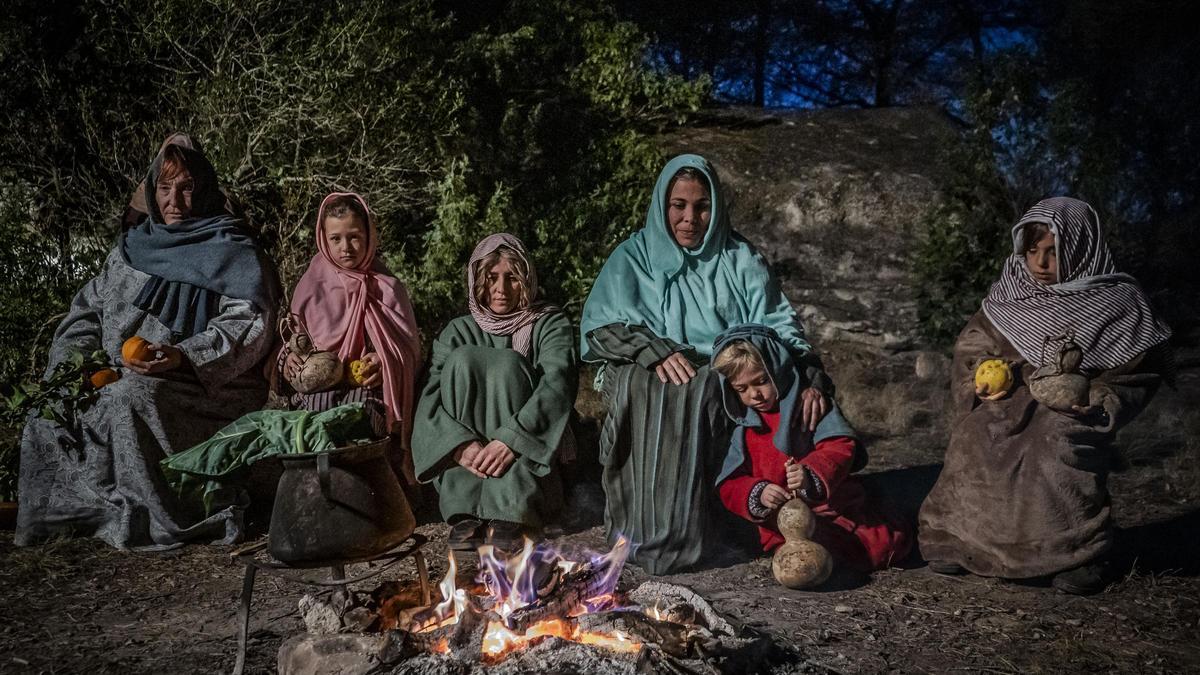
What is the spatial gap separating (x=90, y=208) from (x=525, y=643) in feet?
18.2

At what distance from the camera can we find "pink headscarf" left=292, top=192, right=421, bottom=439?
4.87m

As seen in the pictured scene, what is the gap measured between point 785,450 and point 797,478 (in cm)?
19

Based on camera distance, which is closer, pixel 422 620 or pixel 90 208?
pixel 422 620

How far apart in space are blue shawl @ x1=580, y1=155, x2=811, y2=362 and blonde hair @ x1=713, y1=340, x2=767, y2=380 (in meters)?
0.29

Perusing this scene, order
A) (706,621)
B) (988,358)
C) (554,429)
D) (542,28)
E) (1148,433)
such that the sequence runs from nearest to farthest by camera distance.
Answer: (706,621)
(988,358)
(554,429)
(1148,433)
(542,28)

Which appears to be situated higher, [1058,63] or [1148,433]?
[1058,63]

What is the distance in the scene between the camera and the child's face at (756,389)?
428 cm

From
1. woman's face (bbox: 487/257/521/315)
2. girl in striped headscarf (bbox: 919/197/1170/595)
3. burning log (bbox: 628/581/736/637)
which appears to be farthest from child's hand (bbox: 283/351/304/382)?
girl in striped headscarf (bbox: 919/197/1170/595)

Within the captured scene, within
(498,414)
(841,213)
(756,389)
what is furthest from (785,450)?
(841,213)

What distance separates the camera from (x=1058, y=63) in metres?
8.77

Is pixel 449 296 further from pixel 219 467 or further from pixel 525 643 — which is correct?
pixel 525 643

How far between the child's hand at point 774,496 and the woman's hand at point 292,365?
237cm

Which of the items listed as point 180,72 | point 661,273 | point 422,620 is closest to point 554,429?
point 661,273

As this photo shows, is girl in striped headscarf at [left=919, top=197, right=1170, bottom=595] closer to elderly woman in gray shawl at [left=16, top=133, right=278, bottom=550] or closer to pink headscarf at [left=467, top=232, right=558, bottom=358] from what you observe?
pink headscarf at [left=467, top=232, right=558, bottom=358]
